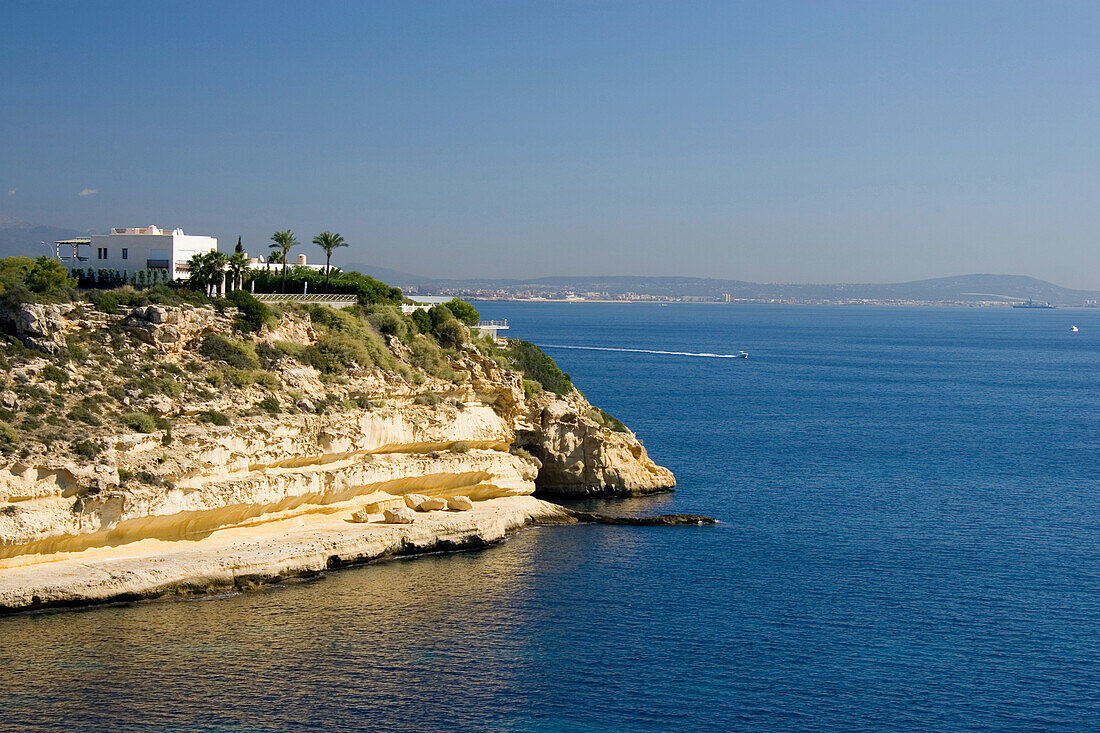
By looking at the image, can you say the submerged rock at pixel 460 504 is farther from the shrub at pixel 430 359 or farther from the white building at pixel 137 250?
the white building at pixel 137 250

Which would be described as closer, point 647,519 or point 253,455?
point 253,455

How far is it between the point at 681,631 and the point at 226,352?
24035mm

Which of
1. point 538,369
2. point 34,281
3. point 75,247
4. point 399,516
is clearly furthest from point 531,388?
point 75,247

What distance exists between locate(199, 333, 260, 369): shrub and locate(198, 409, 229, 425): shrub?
13.3 feet

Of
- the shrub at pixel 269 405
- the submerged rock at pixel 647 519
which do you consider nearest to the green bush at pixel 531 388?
the submerged rock at pixel 647 519

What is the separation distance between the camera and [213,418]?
4412 centimetres

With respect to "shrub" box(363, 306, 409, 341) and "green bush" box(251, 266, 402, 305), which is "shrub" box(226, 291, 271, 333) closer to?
"shrub" box(363, 306, 409, 341)

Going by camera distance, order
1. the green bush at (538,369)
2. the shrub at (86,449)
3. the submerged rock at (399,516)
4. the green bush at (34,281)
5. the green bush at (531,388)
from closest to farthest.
→ the shrub at (86,449) → the green bush at (34,281) → the submerged rock at (399,516) → the green bush at (531,388) → the green bush at (538,369)

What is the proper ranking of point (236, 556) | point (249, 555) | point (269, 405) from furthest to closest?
1. point (269, 405)
2. point (249, 555)
3. point (236, 556)

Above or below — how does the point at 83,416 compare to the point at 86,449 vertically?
above

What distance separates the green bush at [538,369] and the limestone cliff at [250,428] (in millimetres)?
2111

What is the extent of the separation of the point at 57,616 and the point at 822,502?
35.5 meters

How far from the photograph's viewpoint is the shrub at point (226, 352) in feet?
158

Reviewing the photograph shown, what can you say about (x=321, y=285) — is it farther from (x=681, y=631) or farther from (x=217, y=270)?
(x=681, y=631)
